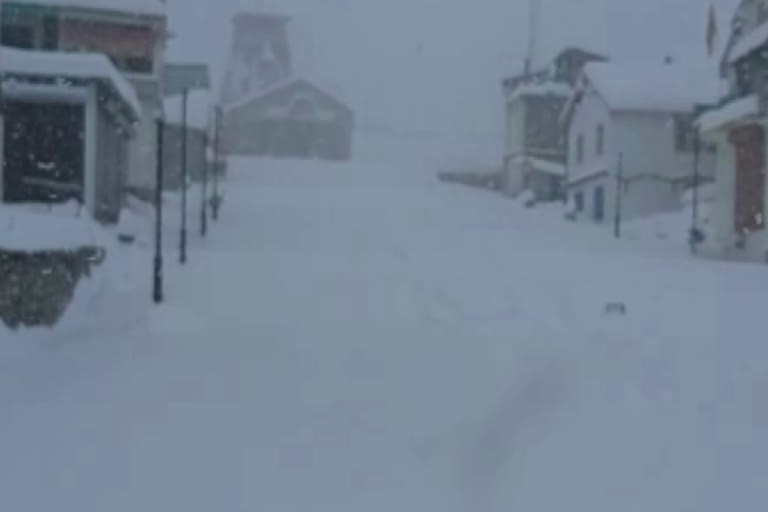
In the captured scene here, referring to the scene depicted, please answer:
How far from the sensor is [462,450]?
846 centimetres

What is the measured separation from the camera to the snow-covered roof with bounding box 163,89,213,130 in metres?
38.3

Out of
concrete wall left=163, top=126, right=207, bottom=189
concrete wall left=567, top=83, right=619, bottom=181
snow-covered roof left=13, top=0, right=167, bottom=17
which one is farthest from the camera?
concrete wall left=567, top=83, right=619, bottom=181

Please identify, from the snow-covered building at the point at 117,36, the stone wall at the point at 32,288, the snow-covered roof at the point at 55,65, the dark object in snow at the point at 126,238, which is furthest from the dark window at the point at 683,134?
the stone wall at the point at 32,288

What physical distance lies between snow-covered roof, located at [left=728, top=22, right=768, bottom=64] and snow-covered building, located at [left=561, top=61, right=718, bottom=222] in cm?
1337

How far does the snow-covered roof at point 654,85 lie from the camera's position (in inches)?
1583

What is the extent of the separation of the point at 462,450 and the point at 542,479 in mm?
766

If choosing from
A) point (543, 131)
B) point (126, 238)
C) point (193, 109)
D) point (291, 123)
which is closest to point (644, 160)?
point (543, 131)

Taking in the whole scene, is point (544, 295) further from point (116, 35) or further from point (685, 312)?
point (116, 35)

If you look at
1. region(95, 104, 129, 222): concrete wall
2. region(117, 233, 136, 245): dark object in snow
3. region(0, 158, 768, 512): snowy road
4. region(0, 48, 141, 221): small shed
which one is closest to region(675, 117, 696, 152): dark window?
region(95, 104, 129, 222): concrete wall

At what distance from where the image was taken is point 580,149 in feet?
146

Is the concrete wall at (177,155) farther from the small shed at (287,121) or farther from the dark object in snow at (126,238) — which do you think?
the small shed at (287,121)

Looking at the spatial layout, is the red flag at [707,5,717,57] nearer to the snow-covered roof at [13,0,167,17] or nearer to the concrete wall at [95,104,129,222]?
the snow-covered roof at [13,0,167,17]

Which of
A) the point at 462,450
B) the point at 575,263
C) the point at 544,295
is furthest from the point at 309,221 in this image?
the point at 462,450

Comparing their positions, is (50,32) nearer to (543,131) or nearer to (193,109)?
(193,109)
